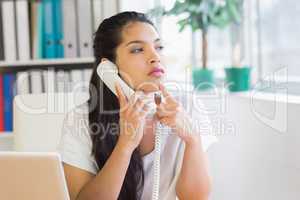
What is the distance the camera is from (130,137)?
1.21m

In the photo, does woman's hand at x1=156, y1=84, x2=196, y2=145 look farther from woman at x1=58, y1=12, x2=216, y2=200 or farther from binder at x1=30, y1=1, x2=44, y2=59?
binder at x1=30, y1=1, x2=44, y2=59

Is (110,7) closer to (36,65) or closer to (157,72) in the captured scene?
(36,65)

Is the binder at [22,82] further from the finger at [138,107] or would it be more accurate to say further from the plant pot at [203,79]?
the finger at [138,107]

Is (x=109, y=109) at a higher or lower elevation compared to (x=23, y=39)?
lower

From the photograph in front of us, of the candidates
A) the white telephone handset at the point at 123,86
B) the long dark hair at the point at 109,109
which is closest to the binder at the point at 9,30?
the long dark hair at the point at 109,109

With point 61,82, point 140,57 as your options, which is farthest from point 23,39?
point 140,57

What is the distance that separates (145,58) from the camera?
51.2 inches

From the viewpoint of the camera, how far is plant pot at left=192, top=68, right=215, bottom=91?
2094mm

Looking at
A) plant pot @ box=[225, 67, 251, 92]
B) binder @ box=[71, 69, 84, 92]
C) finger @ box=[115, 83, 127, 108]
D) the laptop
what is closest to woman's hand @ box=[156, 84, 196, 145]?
finger @ box=[115, 83, 127, 108]

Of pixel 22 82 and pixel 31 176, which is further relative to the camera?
pixel 22 82

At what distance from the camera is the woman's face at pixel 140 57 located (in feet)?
4.21

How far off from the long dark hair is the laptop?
53cm

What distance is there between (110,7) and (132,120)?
3.62ft

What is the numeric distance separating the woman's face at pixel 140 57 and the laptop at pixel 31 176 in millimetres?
520
